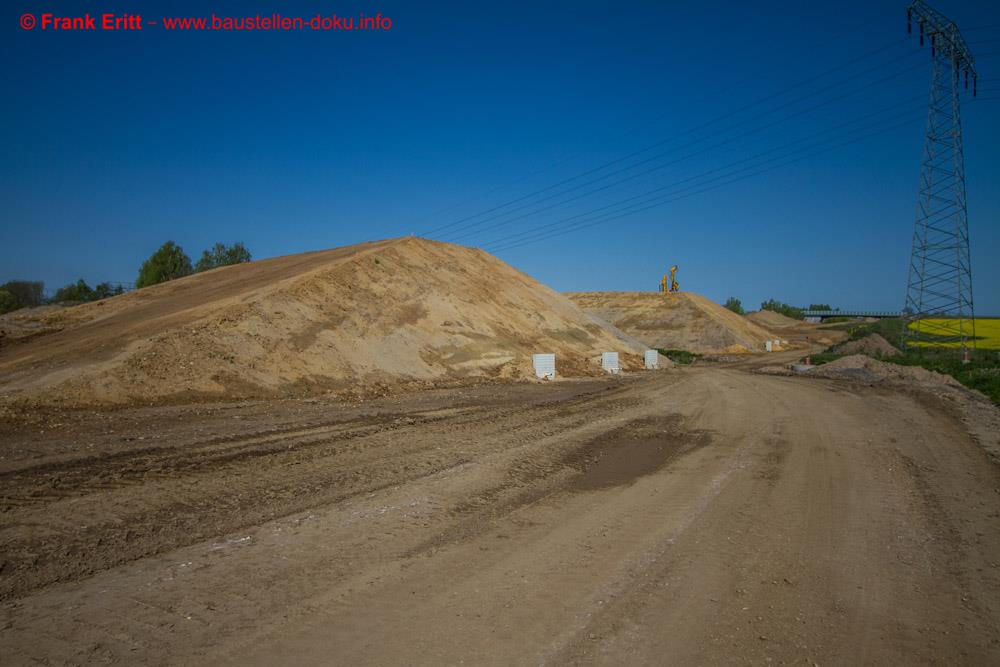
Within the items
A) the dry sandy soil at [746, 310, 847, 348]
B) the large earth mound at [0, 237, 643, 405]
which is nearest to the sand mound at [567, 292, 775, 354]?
the dry sandy soil at [746, 310, 847, 348]

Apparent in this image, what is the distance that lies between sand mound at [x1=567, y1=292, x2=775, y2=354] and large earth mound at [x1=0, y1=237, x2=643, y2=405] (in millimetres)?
27434

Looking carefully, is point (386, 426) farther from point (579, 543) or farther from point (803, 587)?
point (803, 587)

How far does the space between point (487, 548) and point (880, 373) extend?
1067 inches

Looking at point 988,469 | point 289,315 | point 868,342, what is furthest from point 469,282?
point 868,342

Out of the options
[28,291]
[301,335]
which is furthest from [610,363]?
[28,291]

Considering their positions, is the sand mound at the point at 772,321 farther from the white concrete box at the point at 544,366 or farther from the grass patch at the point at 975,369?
the white concrete box at the point at 544,366

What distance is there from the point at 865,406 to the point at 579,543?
47.7 feet

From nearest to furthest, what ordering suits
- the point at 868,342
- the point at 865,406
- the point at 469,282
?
the point at 865,406, the point at 469,282, the point at 868,342

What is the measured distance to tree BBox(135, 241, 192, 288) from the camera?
187 ft

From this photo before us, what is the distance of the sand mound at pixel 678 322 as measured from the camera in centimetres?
5844

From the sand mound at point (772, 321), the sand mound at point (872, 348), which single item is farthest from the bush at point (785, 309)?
the sand mound at point (872, 348)

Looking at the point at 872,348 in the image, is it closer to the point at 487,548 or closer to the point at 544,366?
the point at 544,366

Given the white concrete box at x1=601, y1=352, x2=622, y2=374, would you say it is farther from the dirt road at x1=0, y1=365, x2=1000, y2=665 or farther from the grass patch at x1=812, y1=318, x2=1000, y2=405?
the dirt road at x1=0, y1=365, x2=1000, y2=665

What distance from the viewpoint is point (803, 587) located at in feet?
15.1
